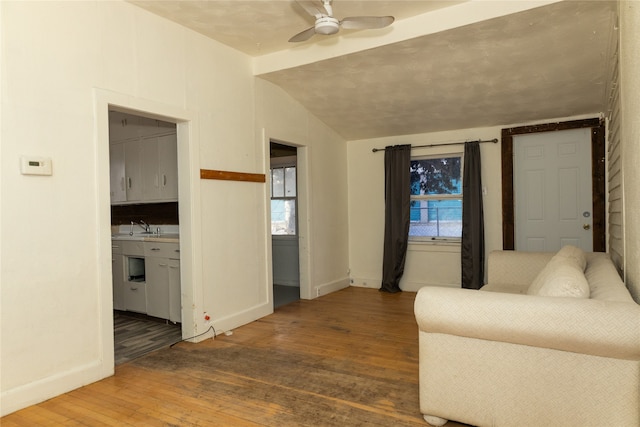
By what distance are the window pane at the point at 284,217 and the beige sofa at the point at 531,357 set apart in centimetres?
440

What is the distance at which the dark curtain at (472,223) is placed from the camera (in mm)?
5203

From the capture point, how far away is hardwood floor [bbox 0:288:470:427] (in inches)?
91.0

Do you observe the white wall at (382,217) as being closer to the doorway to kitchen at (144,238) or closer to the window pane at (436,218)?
the window pane at (436,218)

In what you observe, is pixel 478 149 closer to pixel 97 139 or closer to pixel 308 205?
pixel 308 205

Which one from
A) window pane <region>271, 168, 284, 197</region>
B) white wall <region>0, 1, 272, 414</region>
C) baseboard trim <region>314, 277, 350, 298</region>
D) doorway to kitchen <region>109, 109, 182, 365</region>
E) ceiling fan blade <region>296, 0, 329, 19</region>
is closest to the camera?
white wall <region>0, 1, 272, 414</region>

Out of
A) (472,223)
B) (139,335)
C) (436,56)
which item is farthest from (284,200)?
(436,56)

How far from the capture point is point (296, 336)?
3.79 m

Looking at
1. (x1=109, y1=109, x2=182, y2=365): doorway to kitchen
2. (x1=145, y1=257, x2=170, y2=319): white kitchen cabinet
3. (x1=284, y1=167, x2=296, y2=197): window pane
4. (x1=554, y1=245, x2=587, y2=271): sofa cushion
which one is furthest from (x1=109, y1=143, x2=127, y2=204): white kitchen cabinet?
(x1=554, y1=245, x2=587, y2=271): sofa cushion

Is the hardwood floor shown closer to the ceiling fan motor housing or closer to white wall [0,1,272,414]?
white wall [0,1,272,414]

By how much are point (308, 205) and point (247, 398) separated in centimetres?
306

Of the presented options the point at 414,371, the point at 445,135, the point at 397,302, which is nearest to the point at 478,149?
the point at 445,135

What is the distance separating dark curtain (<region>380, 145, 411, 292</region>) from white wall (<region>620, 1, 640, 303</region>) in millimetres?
3234

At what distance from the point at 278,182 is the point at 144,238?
263cm

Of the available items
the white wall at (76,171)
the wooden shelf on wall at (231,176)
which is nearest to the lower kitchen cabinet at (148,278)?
the white wall at (76,171)
